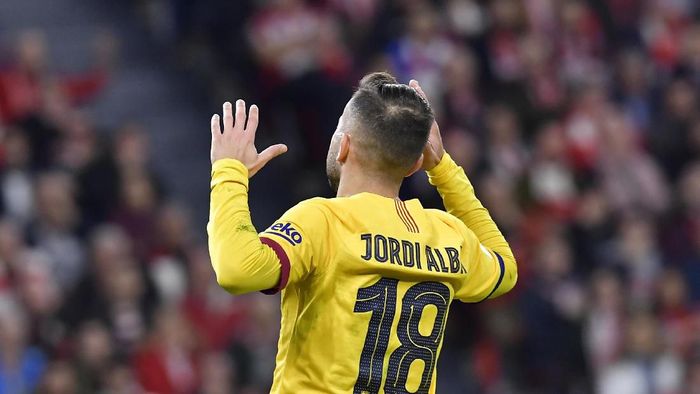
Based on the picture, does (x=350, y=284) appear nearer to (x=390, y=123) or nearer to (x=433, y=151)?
(x=390, y=123)

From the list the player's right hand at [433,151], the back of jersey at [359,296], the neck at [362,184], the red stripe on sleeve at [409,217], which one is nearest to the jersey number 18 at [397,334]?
the back of jersey at [359,296]

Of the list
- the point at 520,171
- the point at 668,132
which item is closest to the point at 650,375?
the point at 520,171

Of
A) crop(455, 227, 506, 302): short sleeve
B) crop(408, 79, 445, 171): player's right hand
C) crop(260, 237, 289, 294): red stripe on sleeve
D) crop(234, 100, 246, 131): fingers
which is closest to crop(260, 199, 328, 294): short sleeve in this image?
crop(260, 237, 289, 294): red stripe on sleeve

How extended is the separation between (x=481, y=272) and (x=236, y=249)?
89 cm

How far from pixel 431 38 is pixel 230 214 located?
8.73 meters

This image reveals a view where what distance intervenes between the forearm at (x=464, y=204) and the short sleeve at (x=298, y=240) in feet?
2.31

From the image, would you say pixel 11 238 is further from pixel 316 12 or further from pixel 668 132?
pixel 668 132

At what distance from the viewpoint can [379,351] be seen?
11.8 feet

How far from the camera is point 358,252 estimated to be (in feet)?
11.6

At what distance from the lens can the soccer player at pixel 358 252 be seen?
3.48m

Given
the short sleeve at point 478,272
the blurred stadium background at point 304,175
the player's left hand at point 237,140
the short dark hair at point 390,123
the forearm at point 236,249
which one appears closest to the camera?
the forearm at point 236,249

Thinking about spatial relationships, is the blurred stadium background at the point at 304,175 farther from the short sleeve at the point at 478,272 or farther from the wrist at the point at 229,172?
the wrist at the point at 229,172

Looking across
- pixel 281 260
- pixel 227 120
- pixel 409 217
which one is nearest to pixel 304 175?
pixel 409 217

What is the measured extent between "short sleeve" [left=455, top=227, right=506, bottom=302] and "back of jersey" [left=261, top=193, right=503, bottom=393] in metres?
0.15
